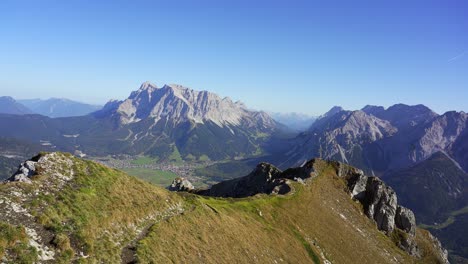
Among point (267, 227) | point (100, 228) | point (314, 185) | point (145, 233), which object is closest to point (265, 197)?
point (267, 227)

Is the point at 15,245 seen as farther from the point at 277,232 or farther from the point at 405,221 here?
the point at 405,221

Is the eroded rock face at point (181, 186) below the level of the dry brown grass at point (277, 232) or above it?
below

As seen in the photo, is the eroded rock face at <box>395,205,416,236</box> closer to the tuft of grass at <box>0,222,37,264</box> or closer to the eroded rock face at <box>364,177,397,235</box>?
the eroded rock face at <box>364,177,397,235</box>

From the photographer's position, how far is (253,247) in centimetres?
5731

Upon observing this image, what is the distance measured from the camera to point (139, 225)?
1656 inches

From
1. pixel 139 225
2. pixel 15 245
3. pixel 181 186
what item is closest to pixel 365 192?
pixel 181 186

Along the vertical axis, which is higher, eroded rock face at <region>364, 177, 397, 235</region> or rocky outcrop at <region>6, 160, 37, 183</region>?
rocky outcrop at <region>6, 160, 37, 183</region>

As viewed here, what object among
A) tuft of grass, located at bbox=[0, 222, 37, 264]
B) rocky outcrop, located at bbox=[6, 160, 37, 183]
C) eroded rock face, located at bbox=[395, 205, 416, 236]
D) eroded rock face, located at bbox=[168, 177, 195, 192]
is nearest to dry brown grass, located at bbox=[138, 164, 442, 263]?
tuft of grass, located at bbox=[0, 222, 37, 264]

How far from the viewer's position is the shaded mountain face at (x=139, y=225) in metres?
30.7

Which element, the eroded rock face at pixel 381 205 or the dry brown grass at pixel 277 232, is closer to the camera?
the dry brown grass at pixel 277 232

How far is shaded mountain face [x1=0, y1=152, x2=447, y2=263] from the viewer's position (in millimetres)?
30734

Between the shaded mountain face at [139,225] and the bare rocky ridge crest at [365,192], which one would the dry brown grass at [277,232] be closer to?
the shaded mountain face at [139,225]

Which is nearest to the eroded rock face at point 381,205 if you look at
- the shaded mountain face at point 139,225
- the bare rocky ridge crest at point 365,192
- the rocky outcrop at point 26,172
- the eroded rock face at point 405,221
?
the bare rocky ridge crest at point 365,192

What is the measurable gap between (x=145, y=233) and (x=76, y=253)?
11.2 meters
